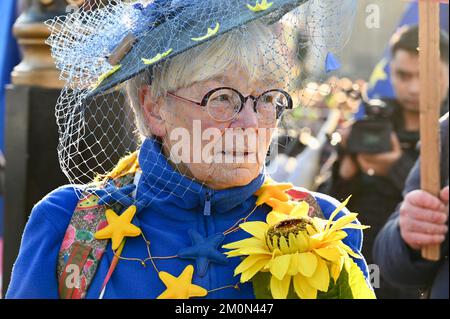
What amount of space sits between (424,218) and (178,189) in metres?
1.30

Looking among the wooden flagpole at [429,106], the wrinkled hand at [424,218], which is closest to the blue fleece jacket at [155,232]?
the wooden flagpole at [429,106]

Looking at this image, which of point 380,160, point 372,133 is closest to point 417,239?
point 380,160

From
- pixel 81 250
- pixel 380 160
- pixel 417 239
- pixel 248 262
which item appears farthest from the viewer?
pixel 380 160

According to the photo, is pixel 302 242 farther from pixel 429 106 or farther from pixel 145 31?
pixel 429 106

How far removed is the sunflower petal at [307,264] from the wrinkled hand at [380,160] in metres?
3.08

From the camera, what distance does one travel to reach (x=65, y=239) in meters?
2.44

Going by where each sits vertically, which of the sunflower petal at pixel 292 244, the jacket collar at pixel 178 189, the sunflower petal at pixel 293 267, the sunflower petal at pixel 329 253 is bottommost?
the sunflower petal at pixel 293 267

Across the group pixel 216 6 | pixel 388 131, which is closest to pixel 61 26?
pixel 216 6

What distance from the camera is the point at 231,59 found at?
96.0 inches

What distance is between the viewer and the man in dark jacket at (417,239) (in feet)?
11.2

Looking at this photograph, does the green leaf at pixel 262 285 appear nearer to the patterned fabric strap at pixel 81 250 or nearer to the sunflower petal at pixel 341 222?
the sunflower petal at pixel 341 222

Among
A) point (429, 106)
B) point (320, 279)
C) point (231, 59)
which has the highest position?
point (231, 59)

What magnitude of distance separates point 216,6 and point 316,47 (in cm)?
35
